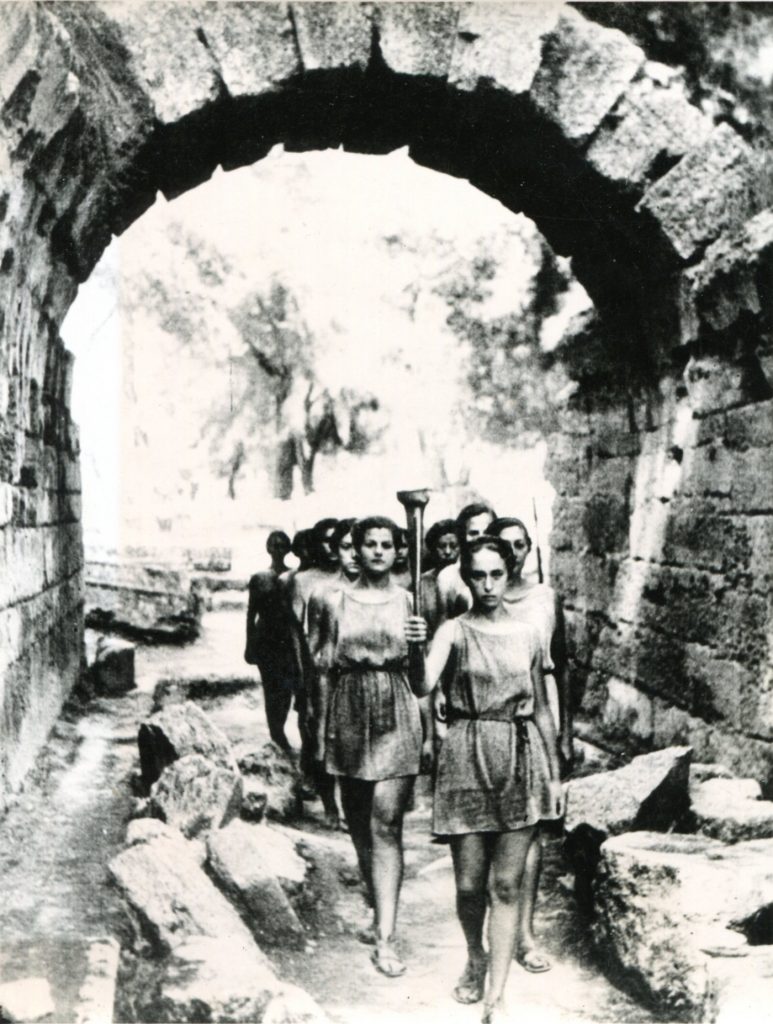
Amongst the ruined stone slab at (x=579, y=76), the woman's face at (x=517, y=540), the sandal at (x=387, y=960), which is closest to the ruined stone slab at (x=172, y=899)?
the sandal at (x=387, y=960)

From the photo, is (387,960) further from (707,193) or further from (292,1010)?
(707,193)

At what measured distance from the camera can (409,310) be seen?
8672 millimetres

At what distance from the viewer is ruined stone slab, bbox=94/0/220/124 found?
16.2ft

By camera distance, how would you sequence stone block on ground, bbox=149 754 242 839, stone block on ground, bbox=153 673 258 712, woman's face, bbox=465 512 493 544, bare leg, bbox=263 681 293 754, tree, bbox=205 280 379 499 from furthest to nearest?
stone block on ground, bbox=153 673 258 712
tree, bbox=205 280 379 499
bare leg, bbox=263 681 293 754
stone block on ground, bbox=149 754 242 839
woman's face, bbox=465 512 493 544

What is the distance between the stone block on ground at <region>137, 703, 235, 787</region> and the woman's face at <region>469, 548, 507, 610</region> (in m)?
1.97

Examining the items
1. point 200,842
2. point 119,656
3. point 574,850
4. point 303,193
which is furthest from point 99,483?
point 574,850

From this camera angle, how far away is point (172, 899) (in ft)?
12.0

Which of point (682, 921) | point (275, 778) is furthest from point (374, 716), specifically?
point (275, 778)

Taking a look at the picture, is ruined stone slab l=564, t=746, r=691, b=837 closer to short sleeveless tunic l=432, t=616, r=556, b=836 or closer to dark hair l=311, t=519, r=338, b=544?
short sleeveless tunic l=432, t=616, r=556, b=836

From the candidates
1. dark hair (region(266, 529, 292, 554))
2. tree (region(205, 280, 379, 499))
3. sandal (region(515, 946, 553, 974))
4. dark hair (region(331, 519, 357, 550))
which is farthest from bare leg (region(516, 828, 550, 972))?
tree (region(205, 280, 379, 499))

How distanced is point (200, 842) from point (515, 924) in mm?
1527

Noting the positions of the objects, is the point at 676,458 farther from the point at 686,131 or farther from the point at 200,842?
the point at 200,842

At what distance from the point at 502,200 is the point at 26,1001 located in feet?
16.3

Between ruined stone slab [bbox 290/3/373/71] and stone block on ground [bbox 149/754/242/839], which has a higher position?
ruined stone slab [bbox 290/3/373/71]
